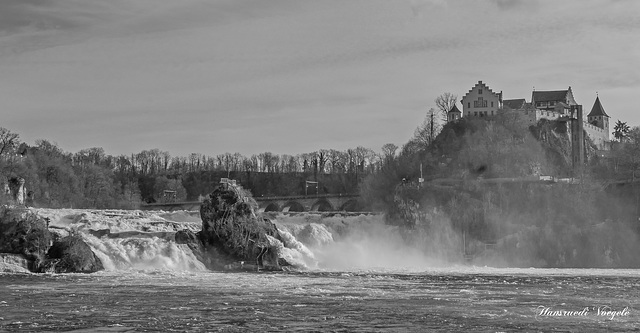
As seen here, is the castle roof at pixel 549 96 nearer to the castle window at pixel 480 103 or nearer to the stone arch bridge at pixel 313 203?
the castle window at pixel 480 103

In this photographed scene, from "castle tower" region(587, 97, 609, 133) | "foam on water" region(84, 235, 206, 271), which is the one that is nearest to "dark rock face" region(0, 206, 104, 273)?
"foam on water" region(84, 235, 206, 271)

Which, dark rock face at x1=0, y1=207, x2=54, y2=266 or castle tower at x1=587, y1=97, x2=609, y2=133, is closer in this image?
dark rock face at x1=0, y1=207, x2=54, y2=266

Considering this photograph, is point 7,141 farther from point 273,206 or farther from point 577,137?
point 577,137

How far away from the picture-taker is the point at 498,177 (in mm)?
81000

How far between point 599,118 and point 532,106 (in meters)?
23.3

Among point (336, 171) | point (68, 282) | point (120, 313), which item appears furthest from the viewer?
point (336, 171)

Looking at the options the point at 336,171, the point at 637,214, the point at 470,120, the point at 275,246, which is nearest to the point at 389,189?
the point at 470,120

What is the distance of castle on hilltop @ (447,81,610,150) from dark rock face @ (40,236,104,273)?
63.5 meters

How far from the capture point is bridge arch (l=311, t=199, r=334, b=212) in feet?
323

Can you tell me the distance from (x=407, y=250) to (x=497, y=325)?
4386 cm

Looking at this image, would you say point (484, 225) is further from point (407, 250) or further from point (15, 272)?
point (15, 272)

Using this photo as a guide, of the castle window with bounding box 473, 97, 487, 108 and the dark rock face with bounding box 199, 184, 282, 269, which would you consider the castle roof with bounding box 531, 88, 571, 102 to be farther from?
the dark rock face with bounding box 199, 184, 282, 269

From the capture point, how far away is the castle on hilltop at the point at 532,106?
345ft

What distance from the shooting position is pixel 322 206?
3907 inches
